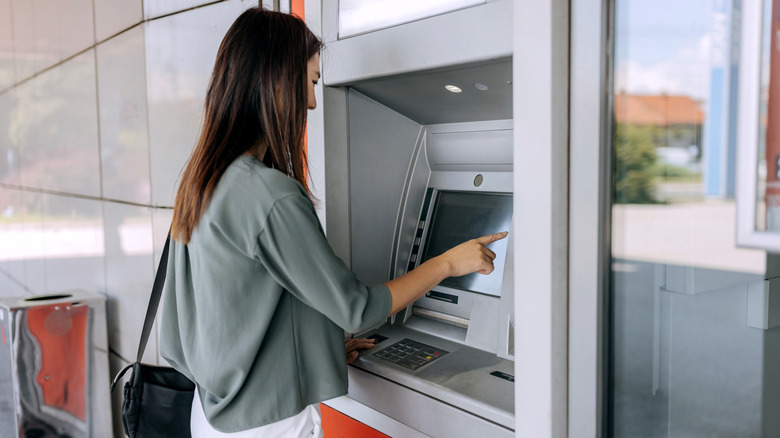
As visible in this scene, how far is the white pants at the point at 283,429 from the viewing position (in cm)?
135

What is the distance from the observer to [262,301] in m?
1.27

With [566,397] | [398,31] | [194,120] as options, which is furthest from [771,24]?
[194,120]

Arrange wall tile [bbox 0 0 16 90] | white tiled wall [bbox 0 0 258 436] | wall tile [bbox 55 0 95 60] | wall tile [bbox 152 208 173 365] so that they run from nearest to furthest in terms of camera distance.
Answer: white tiled wall [bbox 0 0 258 436] < wall tile [bbox 152 208 173 365] < wall tile [bbox 55 0 95 60] < wall tile [bbox 0 0 16 90]

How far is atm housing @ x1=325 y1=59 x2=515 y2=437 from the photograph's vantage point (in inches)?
61.4

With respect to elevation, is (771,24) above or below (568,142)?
above

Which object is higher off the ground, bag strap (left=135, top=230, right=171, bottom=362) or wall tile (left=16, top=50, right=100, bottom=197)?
wall tile (left=16, top=50, right=100, bottom=197)

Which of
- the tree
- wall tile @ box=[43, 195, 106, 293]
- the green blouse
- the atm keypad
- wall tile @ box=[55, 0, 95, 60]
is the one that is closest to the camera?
the tree

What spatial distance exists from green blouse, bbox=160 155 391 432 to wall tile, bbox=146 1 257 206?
1.49 m

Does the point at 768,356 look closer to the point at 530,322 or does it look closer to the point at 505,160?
the point at 530,322

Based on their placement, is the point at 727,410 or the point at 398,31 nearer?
the point at 727,410

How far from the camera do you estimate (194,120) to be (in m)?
2.77

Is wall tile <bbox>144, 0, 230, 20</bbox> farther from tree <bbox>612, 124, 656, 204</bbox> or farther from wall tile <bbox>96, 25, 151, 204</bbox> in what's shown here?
tree <bbox>612, 124, 656, 204</bbox>

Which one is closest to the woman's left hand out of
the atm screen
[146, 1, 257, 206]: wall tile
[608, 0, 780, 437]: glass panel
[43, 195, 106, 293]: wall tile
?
the atm screen

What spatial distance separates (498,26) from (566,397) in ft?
2.54
